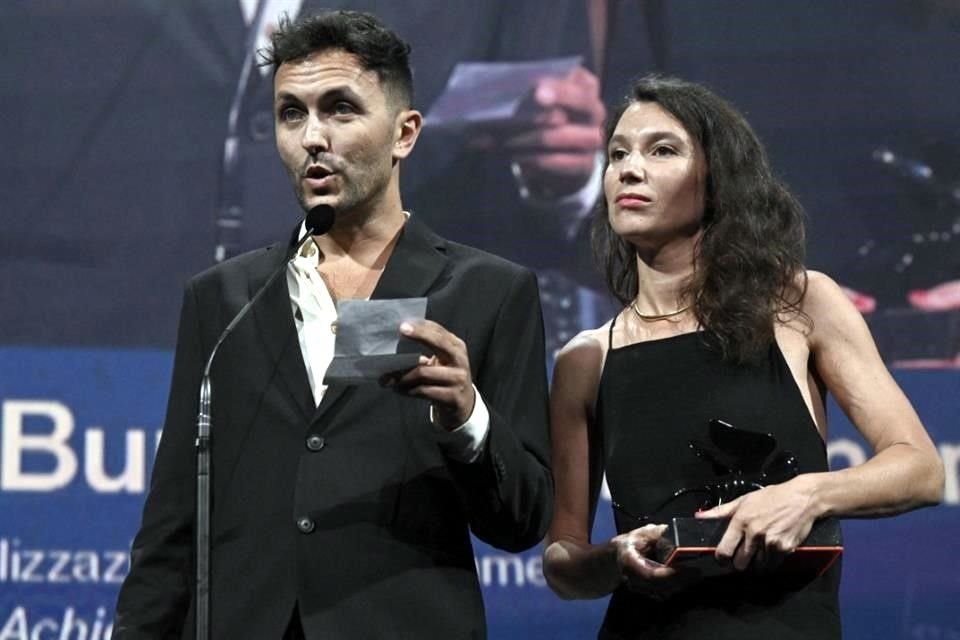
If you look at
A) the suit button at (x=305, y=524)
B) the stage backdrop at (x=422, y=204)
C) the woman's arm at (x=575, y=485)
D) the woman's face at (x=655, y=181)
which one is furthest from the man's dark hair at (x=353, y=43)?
the stage backdrop at (x=422, y=204)

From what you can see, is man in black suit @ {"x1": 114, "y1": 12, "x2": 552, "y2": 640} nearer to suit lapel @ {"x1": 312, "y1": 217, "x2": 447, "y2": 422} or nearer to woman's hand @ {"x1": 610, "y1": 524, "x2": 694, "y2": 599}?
suit lapel @ {"x1": 312, "y1": 217, "x2": 447, "y2": 422}

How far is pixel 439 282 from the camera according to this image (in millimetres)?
2244

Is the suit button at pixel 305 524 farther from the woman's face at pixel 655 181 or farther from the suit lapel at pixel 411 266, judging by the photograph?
the woman's face at pixel 655 181

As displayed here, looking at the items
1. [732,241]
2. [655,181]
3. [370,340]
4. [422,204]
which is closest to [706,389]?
[732,241]

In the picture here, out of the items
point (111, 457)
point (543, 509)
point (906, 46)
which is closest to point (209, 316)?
point (543, 509)

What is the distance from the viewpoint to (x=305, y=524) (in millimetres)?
2049

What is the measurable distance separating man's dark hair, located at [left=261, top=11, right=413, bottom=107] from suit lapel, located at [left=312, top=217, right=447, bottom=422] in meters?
0.25

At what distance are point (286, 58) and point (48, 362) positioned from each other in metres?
1.74

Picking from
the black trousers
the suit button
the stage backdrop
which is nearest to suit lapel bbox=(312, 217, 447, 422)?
the suit button

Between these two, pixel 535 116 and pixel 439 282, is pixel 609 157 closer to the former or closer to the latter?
pixel 439 282

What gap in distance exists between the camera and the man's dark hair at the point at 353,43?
233 cm

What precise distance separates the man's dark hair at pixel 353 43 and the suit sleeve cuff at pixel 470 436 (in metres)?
0.66

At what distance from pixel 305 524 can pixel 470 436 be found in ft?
0.96

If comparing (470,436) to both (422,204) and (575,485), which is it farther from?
(422,204)
